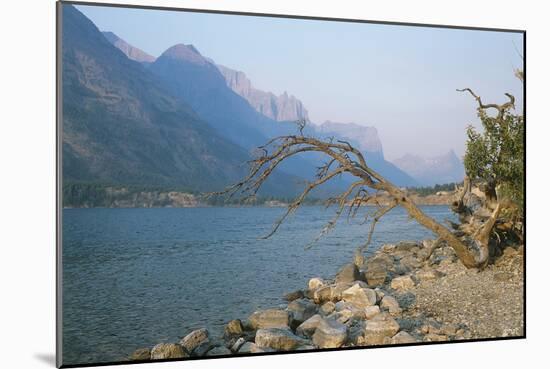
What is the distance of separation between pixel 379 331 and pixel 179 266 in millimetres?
4543

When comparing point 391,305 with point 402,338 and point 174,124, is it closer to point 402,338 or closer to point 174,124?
point 402,338

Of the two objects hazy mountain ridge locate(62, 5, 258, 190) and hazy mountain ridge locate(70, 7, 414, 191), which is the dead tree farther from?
hazy mountain ridge locate(62, 5, 258, 190)

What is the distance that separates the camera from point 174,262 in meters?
9.59

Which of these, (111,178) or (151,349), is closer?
(151,349)

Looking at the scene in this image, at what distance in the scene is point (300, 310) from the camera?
6328 millimetres

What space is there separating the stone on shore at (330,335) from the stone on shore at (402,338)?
0.51m

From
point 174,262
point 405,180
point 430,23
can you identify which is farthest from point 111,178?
point 430,23

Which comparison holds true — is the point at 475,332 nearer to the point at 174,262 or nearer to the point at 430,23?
the point at 430,23

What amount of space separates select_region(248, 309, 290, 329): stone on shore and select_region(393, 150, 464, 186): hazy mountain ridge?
2.52 m

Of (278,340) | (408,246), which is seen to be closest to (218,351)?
(278,340)

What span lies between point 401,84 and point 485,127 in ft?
3.69

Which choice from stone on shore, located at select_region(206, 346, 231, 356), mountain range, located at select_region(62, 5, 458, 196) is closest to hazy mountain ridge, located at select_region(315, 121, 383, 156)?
mountain range, located at select_region(62, 5, 458, 196)

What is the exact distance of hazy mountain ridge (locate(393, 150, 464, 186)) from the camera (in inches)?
272

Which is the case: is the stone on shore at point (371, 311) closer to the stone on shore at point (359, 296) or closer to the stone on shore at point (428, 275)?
the stone on shore at point (359, 296)
